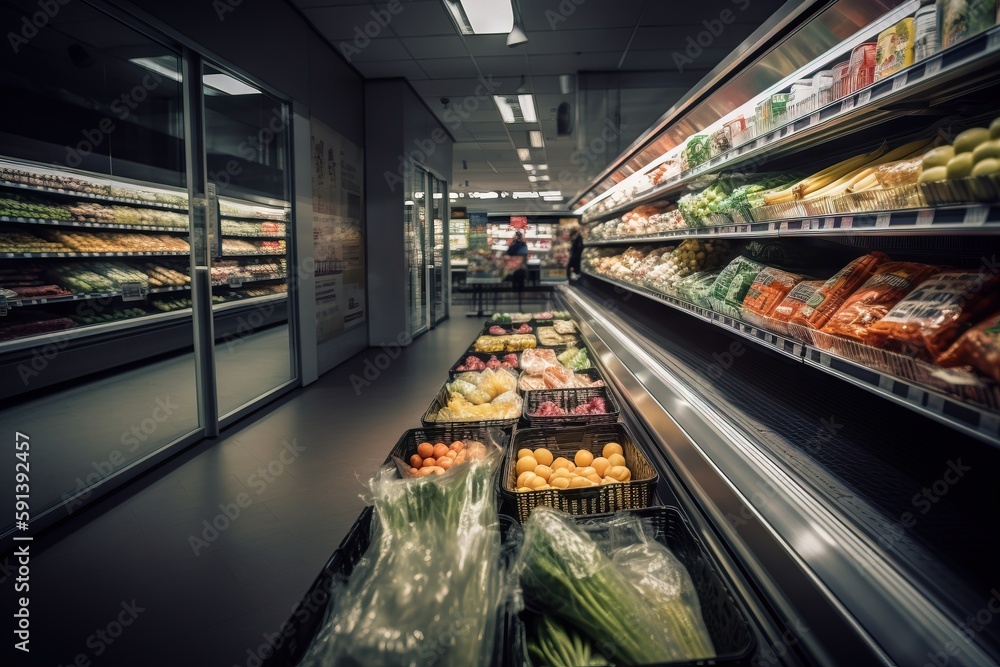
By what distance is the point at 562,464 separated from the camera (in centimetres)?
200

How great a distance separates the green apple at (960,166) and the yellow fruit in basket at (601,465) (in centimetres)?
132

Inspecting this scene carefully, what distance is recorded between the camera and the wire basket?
5.46 ft

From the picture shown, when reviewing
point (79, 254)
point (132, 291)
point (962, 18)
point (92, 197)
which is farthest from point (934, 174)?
point (92, 197)

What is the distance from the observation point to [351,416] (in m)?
4.54

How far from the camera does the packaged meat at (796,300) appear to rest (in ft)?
5.55

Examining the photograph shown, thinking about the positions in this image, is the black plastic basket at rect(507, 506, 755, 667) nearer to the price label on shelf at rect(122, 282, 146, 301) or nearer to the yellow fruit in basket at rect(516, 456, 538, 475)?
→ the yellow fruit in basket at rect(516, 456, 538, 475)

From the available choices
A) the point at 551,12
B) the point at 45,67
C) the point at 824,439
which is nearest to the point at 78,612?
the point at 824,439

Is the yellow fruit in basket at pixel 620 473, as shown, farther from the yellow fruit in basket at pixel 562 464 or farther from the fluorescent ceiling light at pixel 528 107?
the fluorescent ceiling light at pixel 528 107

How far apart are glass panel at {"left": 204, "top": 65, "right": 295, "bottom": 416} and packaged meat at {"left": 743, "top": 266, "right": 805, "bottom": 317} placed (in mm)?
5174

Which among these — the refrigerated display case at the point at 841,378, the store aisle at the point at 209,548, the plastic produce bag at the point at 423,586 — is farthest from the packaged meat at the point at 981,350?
the store aisle at the point at 209,548

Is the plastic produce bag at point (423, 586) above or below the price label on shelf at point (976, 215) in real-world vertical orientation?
below

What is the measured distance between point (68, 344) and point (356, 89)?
4.53 meters

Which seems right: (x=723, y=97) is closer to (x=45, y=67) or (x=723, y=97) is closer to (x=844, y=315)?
(x=844, y=315)

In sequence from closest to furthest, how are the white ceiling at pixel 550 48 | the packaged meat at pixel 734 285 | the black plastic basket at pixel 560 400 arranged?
the packaged meat at pixel 734 285 → the black plastic basket at pixel 560 400 → the white ceiling at pixel 550 48
